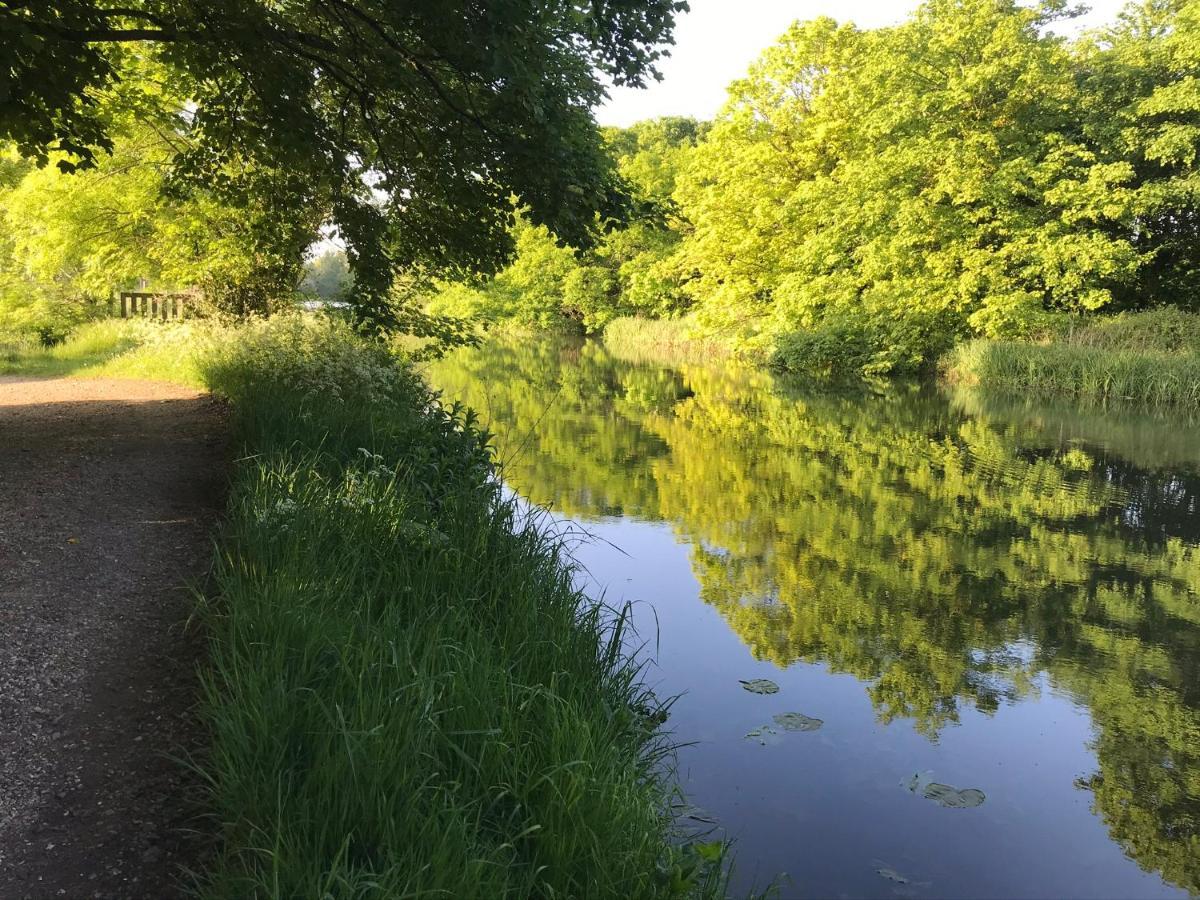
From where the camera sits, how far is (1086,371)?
2295cm

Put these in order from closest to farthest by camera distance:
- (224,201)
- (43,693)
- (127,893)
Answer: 1. (127,893)
2. (43,693)
3. (224,201)

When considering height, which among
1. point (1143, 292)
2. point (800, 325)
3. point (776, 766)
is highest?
point (1143, 292)

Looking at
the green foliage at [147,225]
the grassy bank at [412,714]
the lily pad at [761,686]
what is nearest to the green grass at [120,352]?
the green foliage at [147,225]

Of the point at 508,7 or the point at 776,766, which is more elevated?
the point at 508,7

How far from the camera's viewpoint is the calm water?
4.29 m

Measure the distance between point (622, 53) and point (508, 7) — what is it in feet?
7.40

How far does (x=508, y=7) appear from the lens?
21.6ft

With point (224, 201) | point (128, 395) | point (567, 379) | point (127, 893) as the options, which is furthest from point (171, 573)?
point (567, 379)

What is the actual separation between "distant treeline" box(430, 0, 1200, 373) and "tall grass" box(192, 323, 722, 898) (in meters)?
17.7

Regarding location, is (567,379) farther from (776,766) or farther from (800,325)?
(776,766)

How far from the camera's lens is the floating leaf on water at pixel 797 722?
17.4 feet

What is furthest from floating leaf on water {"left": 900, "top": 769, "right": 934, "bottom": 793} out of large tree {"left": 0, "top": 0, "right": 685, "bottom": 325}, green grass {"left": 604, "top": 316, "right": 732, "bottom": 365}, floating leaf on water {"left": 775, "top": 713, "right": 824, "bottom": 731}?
green grass {"left": 604, "top": 316, "right": 732, "bottom": 365}

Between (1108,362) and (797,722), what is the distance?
21.4 meters

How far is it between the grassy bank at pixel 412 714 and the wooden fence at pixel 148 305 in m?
16.7
